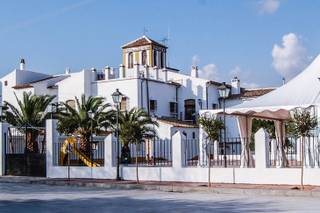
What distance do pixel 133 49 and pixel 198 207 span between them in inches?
1903

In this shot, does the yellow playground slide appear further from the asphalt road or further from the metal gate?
the asphalt road

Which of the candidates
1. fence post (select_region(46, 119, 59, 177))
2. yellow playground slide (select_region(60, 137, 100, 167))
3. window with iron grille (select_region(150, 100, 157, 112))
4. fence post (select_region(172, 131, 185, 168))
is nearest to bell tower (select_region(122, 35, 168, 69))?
window with iron grille (select_region(150, 100, 157, 112))

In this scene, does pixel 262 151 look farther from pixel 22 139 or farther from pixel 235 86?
pixel 235 86

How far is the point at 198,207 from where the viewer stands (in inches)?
530

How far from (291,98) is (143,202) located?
31.0 ft

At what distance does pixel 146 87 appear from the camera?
49.6m

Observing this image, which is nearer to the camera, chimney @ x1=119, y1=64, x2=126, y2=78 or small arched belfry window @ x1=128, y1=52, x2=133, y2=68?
chimney @ x1=119, y1=64, x2=126, y2=78

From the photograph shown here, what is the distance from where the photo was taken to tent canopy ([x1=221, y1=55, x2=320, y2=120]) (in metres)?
21.0

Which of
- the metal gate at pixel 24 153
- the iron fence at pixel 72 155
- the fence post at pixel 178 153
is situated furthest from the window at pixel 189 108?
the fence post at pixel 178 153

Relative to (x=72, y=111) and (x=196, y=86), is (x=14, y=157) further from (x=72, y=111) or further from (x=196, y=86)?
(x=196, y=86)

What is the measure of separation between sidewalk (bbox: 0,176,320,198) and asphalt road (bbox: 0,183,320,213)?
689 mm

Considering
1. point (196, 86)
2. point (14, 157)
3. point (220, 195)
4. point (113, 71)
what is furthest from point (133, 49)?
point (220, 195)

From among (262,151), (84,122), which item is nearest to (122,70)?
(84,122)

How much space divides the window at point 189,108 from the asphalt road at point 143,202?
35619 millimetres
